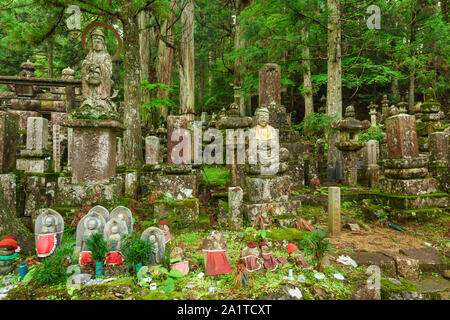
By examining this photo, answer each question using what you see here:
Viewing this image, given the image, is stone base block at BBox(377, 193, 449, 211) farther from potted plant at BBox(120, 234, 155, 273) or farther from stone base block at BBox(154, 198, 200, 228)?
potted plant at BBox(120, 234, 155, 273)

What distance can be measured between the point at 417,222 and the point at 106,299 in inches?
229

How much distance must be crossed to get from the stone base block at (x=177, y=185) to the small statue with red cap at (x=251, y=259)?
86.7 inches

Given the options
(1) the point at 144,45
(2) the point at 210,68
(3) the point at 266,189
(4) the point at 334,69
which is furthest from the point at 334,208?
(2) the point at 210,68

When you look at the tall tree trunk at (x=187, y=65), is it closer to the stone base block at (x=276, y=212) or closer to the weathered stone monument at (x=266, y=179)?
the weathered stone monument at (x=266, y=179)

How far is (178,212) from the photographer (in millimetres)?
4559

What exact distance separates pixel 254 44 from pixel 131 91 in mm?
8354

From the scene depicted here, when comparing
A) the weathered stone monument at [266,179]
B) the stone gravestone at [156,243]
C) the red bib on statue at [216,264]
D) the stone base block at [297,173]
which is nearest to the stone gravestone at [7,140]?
the stone gravestone at [156,243]

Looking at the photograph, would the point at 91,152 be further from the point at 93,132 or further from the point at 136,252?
the point at 136,252

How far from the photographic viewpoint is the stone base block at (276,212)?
4504mm

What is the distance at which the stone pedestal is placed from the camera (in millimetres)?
4555

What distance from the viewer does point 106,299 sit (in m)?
2.39
